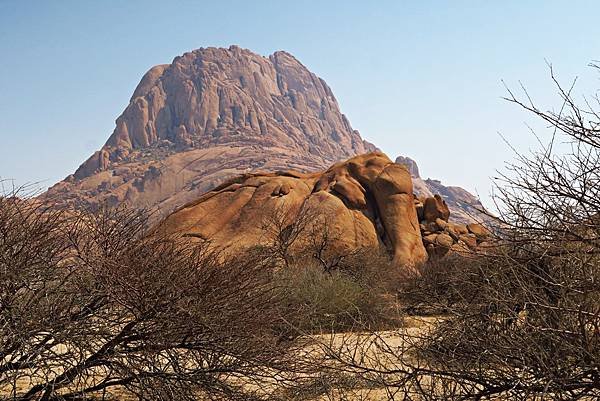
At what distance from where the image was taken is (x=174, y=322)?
22.4ft

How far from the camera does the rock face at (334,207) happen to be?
98.8ft

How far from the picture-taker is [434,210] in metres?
36.2

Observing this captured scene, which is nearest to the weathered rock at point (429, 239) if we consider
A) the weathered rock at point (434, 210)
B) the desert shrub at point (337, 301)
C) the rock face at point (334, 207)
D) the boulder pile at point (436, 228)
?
the boulder pile at point (436, 228)

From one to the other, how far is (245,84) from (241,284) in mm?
179628

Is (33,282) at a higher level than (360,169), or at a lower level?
lower

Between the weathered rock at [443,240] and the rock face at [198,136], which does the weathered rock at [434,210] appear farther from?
the rock face at [198,136]

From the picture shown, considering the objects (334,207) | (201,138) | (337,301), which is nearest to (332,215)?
(334,207)

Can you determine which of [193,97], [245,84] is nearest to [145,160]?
[193,97]

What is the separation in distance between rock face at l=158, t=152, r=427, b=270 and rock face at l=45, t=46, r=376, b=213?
7789 centimetres

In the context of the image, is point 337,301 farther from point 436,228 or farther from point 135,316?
point 436,228

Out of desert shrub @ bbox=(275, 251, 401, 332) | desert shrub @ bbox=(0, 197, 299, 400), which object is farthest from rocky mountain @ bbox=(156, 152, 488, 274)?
desert shrub @ bbox=(0, 197, 299, 400)

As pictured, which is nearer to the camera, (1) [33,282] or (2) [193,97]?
(1) [33,282]

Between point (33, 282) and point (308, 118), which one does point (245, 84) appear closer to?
point (308, 118)

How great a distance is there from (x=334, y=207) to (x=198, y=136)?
127m
